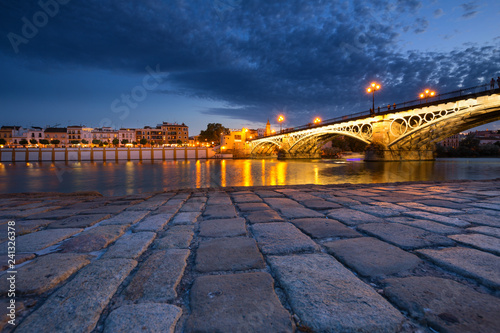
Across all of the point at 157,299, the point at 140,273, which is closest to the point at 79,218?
the point at 140,273

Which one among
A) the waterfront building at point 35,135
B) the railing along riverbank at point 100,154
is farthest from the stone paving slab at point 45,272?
the waterfront building at point 35,135

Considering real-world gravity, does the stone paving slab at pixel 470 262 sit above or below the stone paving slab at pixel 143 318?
above

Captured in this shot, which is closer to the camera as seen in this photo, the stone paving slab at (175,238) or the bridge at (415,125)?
the stone paving slab at (175,238)

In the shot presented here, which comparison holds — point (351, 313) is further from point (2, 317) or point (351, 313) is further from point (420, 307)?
point (2, 317)

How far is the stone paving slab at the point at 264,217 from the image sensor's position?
294 centimetres

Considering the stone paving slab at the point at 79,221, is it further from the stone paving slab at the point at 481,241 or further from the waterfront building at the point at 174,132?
the waterfront building at the point at 174,132

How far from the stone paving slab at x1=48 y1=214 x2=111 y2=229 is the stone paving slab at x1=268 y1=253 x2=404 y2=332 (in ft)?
8.08

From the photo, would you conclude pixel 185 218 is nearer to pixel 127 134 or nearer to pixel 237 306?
pixel 237 306

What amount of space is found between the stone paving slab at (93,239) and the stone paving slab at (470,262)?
2.75 metres

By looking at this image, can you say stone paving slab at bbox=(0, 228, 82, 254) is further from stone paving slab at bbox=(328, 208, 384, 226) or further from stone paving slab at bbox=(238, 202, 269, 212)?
stone paving slab at bbox=(328, 208, 384, 226)

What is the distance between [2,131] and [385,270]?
11393cm

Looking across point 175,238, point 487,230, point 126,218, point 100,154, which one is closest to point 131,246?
point 175,238

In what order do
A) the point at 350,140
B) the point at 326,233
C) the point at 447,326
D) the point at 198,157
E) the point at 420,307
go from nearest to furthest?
the point at 447,326
the point at 420,307
the point at 326,233
the point at 198,157
the point at 350,140

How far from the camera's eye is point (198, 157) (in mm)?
72125
